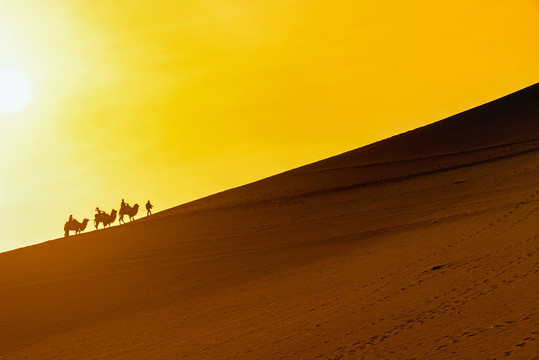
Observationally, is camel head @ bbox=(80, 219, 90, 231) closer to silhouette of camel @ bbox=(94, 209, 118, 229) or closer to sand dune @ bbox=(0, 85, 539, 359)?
silhouette of camel @ bbox=(94, 209, 118, 229)

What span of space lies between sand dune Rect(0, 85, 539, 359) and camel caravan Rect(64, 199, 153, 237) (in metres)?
1.28

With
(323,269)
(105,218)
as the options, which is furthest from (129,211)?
(323,269)

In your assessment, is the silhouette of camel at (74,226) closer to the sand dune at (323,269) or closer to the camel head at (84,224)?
the camel head at (84,224)

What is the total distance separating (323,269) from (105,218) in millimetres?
24746

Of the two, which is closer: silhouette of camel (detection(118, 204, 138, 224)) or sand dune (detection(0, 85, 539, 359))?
sand dune (detection(0, 85, 539, 359))

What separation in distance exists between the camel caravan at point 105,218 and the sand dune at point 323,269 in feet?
4.19

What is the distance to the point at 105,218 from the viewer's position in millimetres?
48781

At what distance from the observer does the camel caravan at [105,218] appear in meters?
47.9

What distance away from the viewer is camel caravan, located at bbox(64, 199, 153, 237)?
47875 mm

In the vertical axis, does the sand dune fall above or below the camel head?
below

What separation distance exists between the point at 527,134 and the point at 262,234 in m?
18.9

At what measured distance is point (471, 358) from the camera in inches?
529

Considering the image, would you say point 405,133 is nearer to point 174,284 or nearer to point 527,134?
point 527,134

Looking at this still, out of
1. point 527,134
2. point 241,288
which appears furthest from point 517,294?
point 527,134
